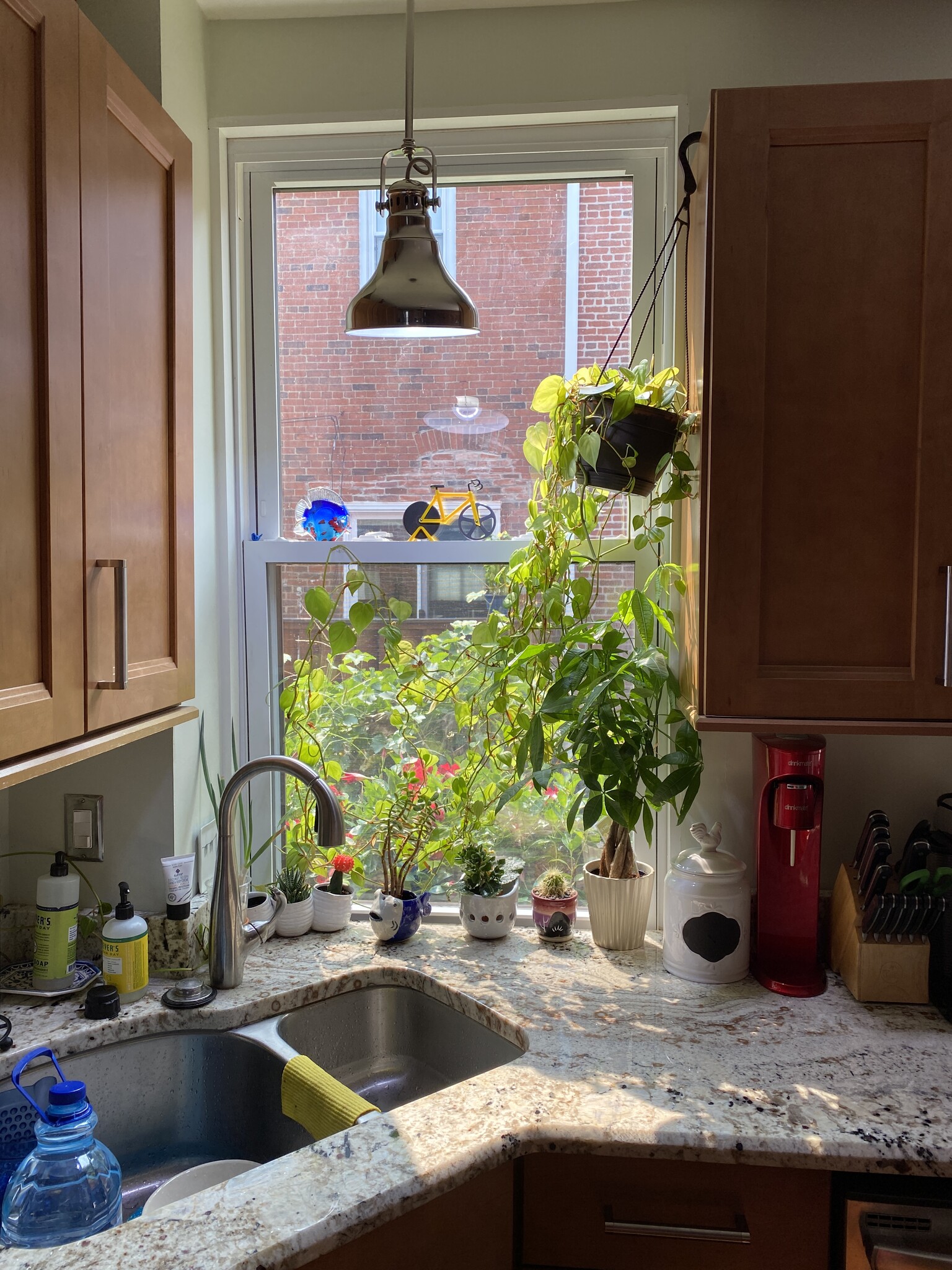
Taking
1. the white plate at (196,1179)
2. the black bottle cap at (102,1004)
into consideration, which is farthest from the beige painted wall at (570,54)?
the white plate at (196,1179)

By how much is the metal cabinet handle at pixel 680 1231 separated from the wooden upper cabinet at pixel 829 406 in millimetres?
678

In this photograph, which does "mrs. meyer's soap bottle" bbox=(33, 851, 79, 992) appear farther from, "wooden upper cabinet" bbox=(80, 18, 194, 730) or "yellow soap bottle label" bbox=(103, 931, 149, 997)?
"wooden upper cabinet" bbox=(80, 18, 194, 730)

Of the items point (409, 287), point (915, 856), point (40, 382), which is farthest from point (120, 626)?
point (915, 856)

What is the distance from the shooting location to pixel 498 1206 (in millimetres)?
1283

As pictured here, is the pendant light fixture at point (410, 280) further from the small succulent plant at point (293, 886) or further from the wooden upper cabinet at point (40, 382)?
the small succulent plant at point (293, 886)

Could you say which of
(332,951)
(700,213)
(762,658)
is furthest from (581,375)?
(332,951)

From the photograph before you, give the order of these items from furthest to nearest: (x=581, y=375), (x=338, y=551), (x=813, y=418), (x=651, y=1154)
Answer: (x=338, y=551)
(x=581, y=375)
(x=813, y=418)
(x=651, y=1154)

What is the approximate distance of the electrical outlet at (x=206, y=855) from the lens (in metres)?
1.86

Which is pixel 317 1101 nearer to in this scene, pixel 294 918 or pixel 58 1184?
pixel 58 1184

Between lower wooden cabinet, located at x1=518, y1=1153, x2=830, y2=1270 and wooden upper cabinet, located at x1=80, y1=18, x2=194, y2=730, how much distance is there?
880mm

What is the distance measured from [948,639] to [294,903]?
1.23 metres

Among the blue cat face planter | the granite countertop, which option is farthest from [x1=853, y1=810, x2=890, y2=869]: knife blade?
the blue cat face planter

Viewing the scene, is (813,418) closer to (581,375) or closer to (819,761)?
(581,375)

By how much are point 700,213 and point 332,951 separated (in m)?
1.44
